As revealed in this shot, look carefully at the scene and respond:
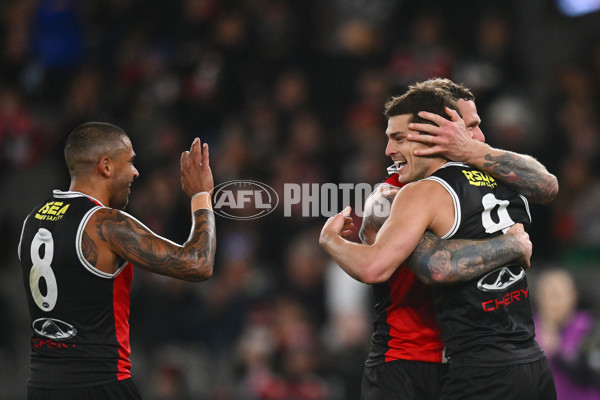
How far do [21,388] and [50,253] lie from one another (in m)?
5.94

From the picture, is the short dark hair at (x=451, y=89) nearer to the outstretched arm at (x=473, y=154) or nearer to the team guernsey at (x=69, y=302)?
the outstretched arm at (x=473, y=154)

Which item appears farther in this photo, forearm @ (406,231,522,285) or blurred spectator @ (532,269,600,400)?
blurred spectator @ (532,269,600,400)

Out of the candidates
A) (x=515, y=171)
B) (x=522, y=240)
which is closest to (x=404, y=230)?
(x=522, y=240)

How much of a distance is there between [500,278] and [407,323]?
54 cm

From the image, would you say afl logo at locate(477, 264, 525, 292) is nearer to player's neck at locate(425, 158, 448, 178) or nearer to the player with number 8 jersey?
player's neck at locate(425, 158, 448, 178)

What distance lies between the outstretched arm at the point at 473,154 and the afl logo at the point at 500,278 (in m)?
0.39

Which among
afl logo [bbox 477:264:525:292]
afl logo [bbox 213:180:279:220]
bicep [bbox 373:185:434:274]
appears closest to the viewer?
bicep [bbox 373:185:434:274]

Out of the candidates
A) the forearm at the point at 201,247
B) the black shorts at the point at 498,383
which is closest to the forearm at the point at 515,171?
the black shorts at the point at 498,383

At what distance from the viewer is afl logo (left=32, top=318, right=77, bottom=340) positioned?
396cm

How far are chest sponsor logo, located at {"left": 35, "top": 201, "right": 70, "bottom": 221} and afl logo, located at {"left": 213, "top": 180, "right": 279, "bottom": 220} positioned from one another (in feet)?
4.86

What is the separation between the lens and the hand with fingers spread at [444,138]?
3914mm

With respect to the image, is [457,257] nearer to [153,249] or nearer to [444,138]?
[444,138]

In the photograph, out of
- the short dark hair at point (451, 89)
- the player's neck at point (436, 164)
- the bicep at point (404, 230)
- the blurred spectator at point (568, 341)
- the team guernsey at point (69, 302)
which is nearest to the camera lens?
the bicep at point (404, 230)

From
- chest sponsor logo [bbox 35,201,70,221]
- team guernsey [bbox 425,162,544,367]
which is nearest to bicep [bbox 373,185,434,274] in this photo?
team guernsey [bbox 425,162,544,367]
